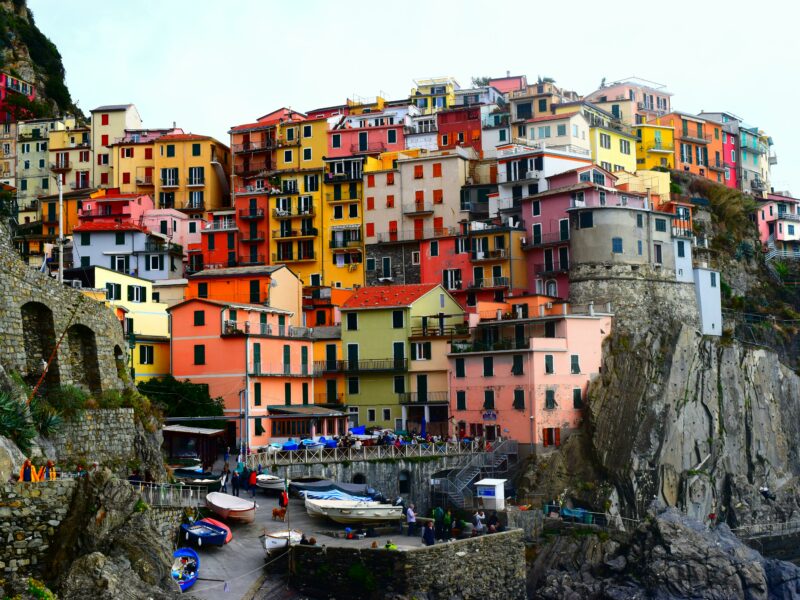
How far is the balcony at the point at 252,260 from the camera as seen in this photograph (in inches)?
3462

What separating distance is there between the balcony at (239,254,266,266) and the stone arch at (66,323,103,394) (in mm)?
50004

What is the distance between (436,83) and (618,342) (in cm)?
5363

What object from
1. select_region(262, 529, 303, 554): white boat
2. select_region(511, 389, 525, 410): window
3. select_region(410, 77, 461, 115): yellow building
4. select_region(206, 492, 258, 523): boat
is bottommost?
select_region(262, 529, 303, 554): white boat

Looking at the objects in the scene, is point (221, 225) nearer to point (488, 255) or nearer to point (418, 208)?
point (418, 208)

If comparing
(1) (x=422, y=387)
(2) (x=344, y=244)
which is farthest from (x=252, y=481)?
(2) (x=344, y=244)

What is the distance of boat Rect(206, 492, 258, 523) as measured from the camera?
39938mm

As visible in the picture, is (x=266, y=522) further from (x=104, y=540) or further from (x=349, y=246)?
(x=349, y=246)

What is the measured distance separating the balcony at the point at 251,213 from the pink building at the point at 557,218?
2192cm

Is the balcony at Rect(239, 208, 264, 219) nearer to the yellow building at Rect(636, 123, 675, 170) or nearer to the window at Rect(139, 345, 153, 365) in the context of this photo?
the window at Rect(139, 345, 153, 365)

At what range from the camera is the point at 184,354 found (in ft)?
211

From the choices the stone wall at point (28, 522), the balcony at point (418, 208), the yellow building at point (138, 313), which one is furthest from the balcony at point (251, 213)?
the stone wall at point (28, 522)

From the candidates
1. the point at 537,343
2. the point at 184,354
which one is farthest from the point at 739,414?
the point at 184,354

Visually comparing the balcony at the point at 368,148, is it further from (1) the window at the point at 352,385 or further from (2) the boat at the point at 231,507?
(2) the boat at the point at 231,507

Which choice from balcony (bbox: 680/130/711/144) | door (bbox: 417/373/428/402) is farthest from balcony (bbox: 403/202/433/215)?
balcony (bbox: 680/130/711/144)
